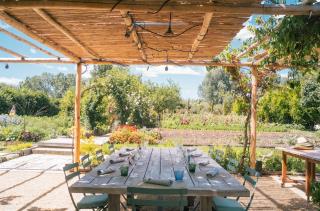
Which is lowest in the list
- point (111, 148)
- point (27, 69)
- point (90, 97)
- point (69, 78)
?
point (111, 148)

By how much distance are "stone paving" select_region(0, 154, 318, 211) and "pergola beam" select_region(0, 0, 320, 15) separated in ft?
10.8

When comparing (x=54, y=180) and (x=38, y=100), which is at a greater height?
(x=38, y=100)

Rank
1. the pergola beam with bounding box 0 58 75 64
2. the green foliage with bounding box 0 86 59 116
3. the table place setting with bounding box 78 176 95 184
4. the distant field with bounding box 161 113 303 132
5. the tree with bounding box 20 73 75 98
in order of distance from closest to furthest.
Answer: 1. the table place setting with bounding box 78 176 95 184
2. the pergola beam with bounding box 0 58 75 64
3. the distant field with bounding box 161 113 303 132
4. the green foliage with bounding box 0 86 59 116
5. the tree with bounding box 20 73 75 98

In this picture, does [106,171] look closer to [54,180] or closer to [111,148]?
[111,148]

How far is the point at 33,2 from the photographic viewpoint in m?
3.22

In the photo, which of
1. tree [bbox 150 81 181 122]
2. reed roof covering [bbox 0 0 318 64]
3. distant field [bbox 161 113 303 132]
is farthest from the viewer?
tree [bbox 150 81 181 122]

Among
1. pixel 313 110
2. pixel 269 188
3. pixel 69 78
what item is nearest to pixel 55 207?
pixel 269 188

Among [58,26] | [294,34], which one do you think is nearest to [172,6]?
[58,26]

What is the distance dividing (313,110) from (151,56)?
51.9 feet

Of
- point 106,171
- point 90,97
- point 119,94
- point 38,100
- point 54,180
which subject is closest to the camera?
point 106,171

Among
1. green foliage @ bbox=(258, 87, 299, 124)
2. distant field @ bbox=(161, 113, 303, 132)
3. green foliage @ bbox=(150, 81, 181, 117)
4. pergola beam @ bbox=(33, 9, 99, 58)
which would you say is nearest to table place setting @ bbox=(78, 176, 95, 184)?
pergola beam @ bbox=(33, 9, 99, 58)

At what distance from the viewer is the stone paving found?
558 centimetres

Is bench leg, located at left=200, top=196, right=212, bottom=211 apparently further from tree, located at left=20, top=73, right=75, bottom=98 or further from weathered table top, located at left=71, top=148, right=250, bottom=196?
tree, located at left=20, top=73, right=75, bottom=98

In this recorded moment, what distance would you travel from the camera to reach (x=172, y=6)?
334 centimetres
